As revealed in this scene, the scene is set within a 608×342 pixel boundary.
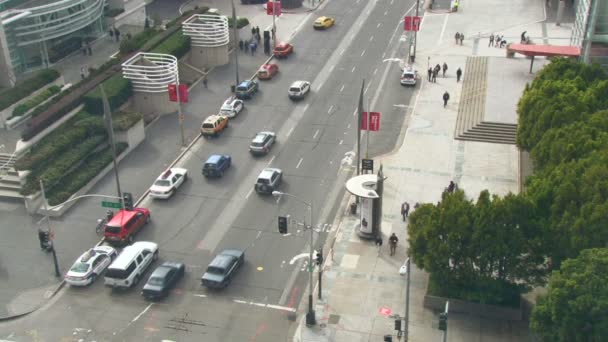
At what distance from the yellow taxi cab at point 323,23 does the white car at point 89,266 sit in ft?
187

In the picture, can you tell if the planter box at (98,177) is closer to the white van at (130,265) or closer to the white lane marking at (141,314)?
the white van at (130,265)

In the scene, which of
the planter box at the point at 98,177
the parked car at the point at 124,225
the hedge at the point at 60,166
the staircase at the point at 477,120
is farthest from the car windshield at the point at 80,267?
the staircase at the point at 477,120

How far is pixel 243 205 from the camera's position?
60.1 m

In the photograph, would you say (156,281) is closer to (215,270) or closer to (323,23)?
(215,270)

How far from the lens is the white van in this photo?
50000 mm

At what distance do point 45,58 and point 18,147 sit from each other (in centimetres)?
2343

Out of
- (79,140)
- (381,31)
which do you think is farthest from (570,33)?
(79,140)

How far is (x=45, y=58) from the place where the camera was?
8544 cm

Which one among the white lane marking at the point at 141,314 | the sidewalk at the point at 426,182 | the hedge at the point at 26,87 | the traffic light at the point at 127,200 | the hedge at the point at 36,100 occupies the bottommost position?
the white lane marking at the point at 141,314

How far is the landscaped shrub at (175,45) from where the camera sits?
3295 inches

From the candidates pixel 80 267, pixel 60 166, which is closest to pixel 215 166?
pixel 60 166

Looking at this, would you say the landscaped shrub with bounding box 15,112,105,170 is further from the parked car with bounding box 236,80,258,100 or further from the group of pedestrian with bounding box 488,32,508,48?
the group of pedestrian with bounding box 488,32,508,48

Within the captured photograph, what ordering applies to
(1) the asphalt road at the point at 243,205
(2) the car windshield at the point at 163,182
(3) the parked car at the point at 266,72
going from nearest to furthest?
(1) the asphalt road at the point at 243,205 < (2) the car windshield at the point at 163,182 < (3) the parked car at the point at 266,72

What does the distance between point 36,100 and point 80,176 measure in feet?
48.7
